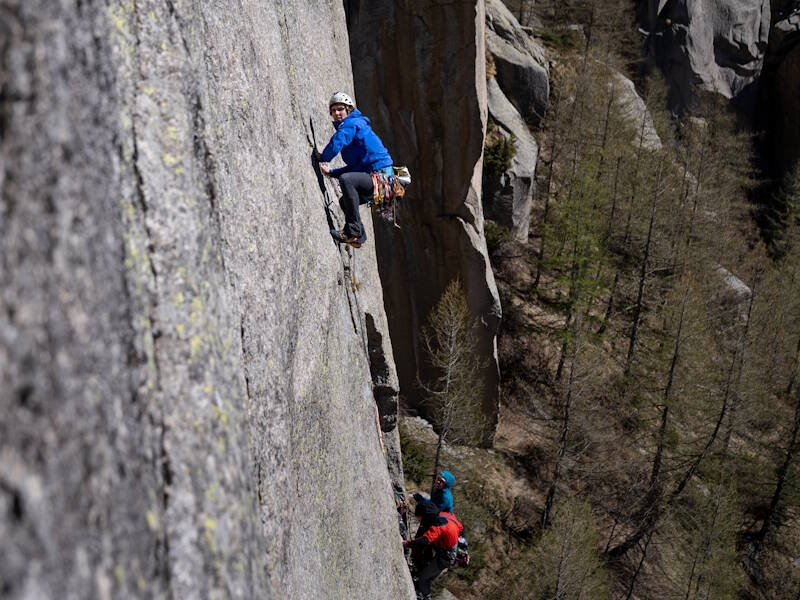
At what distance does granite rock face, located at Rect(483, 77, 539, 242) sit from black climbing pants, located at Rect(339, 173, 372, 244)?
63.3 ft

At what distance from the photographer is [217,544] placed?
2.58 metres

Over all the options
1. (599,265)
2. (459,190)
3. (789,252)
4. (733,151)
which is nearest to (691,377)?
(599,265)

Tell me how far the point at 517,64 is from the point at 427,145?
10721mm

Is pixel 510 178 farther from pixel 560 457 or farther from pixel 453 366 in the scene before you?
pixel 560 457

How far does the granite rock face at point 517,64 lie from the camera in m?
28.3

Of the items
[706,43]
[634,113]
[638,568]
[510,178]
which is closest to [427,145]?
[510,178]

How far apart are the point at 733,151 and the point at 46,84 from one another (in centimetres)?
4211

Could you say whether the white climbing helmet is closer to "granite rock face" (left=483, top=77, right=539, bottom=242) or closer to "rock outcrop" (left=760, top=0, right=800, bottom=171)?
"granite rock face" (left=483, top=77, right=539, bottom=242)

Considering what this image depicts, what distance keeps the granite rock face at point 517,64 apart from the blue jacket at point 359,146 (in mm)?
21987


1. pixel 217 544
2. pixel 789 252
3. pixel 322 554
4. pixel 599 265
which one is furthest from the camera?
Result: pixel 789 252

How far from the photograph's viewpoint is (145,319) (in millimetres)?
2539

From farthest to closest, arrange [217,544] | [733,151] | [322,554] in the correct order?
1. [733,151]
2. [322,554]
3. [217,544]

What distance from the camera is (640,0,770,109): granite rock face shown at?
40812 millimetres

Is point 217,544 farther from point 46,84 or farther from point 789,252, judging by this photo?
point 789,252
